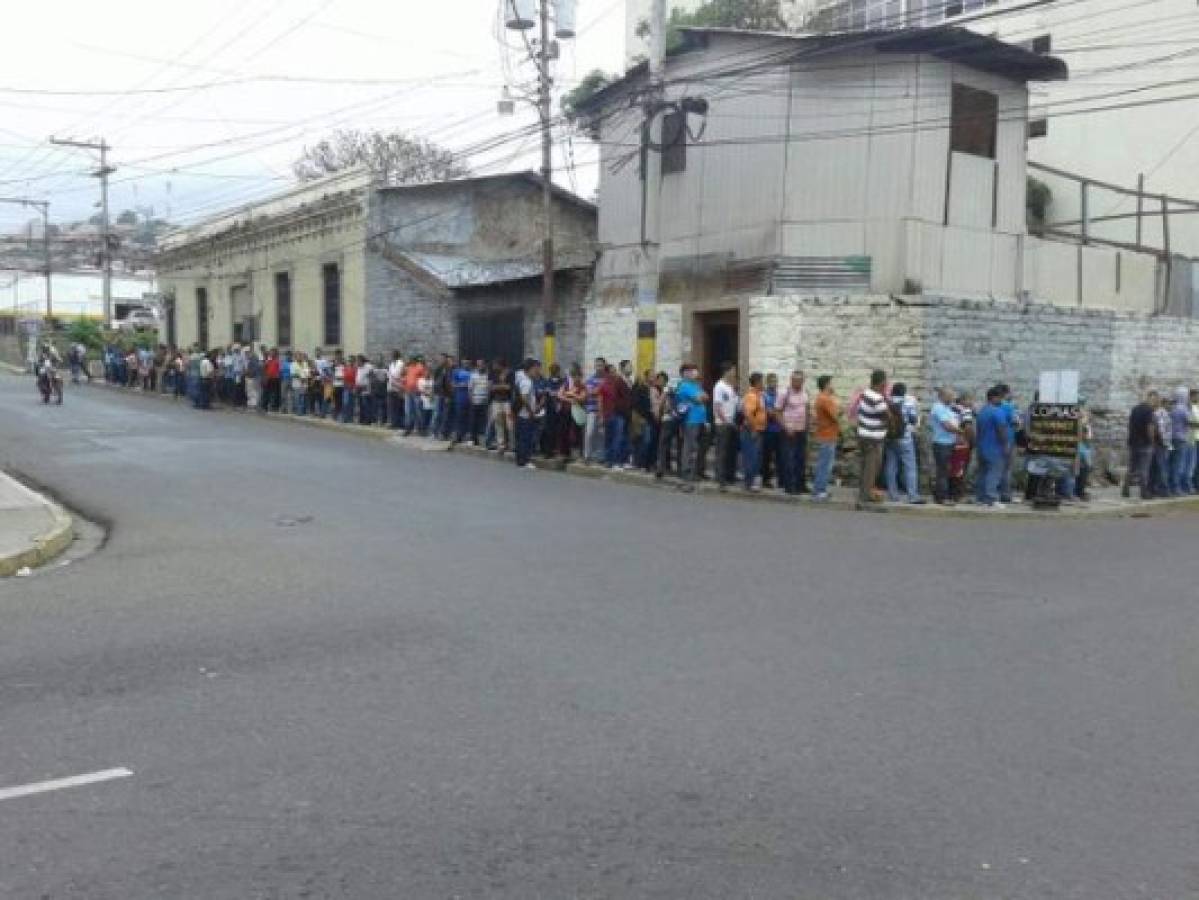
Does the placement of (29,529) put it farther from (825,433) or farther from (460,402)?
(460,402)

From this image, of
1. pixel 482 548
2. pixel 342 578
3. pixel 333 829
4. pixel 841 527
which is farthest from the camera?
pixel 841 527

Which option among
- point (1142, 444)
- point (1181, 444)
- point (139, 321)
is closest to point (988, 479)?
point (1142, 444)

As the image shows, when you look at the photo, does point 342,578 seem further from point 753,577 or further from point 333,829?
point 333,829

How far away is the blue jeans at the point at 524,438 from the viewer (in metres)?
18.4

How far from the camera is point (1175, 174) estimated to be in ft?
90.6

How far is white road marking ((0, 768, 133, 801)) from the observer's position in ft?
14.6

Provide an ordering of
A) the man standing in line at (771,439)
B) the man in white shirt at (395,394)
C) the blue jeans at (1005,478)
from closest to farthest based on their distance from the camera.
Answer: the blue jeans at (1005,478) → the man standing in line at (771,439) → the man in white shirt at (395,394)

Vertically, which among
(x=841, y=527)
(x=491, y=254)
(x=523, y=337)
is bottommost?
(x=841, y=527)

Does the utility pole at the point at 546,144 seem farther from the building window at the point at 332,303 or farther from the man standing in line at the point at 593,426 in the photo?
the building window at the point at 332,303

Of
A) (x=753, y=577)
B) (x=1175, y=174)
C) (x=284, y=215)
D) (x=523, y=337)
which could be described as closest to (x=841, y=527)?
(x=753, y=577)

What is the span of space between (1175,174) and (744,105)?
47.5 feet

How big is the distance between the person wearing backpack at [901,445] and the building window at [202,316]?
3327cm

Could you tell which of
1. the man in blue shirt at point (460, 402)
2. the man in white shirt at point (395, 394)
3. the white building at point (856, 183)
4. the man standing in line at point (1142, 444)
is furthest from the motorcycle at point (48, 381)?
the man standing in line at point (1142, 444)

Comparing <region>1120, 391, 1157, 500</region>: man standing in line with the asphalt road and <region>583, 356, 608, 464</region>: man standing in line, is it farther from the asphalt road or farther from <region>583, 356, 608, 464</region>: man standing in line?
<region>583, 356, 608, 464</region>: man standing in line
